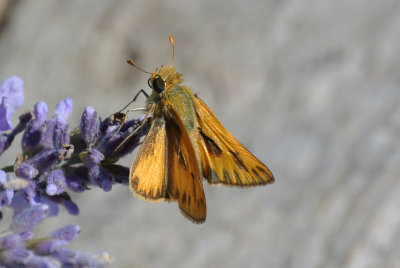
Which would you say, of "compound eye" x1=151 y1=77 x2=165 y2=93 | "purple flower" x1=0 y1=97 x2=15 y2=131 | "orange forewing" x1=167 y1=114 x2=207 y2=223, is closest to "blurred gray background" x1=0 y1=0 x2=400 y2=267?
"orange forewing" x1=167 y1=114 x2=207 y2=223

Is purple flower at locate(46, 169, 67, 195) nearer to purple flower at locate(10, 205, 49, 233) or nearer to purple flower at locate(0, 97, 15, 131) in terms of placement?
purple flower at locate(10, 205, 49, 233)

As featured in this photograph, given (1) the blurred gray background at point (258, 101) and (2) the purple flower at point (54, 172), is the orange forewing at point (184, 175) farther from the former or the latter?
(1) the blurred gray background at point (258, 101)

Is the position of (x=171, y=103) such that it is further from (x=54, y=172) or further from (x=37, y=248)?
(x=37, y=248)

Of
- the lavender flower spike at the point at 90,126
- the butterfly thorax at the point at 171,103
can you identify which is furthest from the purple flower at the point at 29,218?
the butterfly thorax at the point at 171,103

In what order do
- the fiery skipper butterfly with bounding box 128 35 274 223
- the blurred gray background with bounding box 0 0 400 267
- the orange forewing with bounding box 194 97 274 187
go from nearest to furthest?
the fiery skipper butterfly with bounding box 128 35 274 223 → the orange forewing with bounding box 194 97 274 187 → the blurred gray background with bounding box 0 0 400 267

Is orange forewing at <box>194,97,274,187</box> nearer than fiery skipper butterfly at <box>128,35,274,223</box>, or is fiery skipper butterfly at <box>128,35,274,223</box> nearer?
fiery skipper butterfly at <box>128,35,274,223</box>

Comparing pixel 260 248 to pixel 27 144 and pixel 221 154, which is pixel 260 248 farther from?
pixel 27 144

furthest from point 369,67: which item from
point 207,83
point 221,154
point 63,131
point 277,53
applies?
point 63,131

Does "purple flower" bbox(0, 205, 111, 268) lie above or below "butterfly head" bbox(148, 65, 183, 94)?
below
